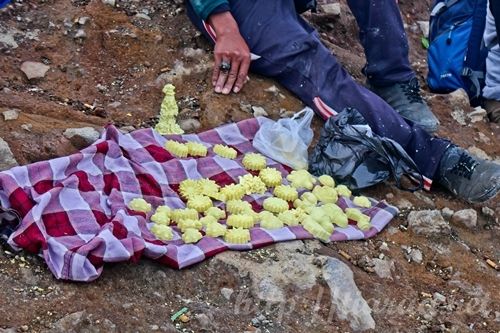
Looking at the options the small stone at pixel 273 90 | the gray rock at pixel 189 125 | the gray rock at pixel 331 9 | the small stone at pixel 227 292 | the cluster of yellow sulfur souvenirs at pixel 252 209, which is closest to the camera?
the small stone at pixel 227 292

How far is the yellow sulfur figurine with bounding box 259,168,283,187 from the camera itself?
3.79 meters

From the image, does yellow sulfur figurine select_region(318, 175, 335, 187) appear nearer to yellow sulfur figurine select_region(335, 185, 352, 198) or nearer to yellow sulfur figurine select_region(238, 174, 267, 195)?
yellow sulfur figurine select_region(335, 185, 352, 198)

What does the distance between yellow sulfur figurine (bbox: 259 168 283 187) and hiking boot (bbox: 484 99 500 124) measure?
192 centimetres

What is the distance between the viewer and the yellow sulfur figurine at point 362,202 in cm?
385

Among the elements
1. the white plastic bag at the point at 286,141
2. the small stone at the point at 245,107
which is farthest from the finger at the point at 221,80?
the white plastic bag at the point at 286,141

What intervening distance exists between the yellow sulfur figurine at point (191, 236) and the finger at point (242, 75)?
133cm

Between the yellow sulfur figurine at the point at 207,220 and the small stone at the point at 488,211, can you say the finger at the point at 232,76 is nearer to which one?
the yellow sulfur figurine at the point at 207,220

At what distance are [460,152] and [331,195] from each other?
2.70 feet

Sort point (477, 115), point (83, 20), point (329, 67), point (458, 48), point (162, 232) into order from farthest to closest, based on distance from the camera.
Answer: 1. point (458, 48)
2. point (477, 115)
3. point (83, 20)
4. point (329, 67)
5. point (162, 232)

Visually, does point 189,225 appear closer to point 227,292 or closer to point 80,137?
point 227,292

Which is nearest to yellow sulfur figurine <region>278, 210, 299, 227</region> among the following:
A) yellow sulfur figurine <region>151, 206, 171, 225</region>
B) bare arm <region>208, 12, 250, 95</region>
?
yellow sulfur figurine <region>151, 206, 171, 225</region>

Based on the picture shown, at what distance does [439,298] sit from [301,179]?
2.82ft

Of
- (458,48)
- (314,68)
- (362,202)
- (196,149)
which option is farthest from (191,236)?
(458,48)

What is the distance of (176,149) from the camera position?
383cm
